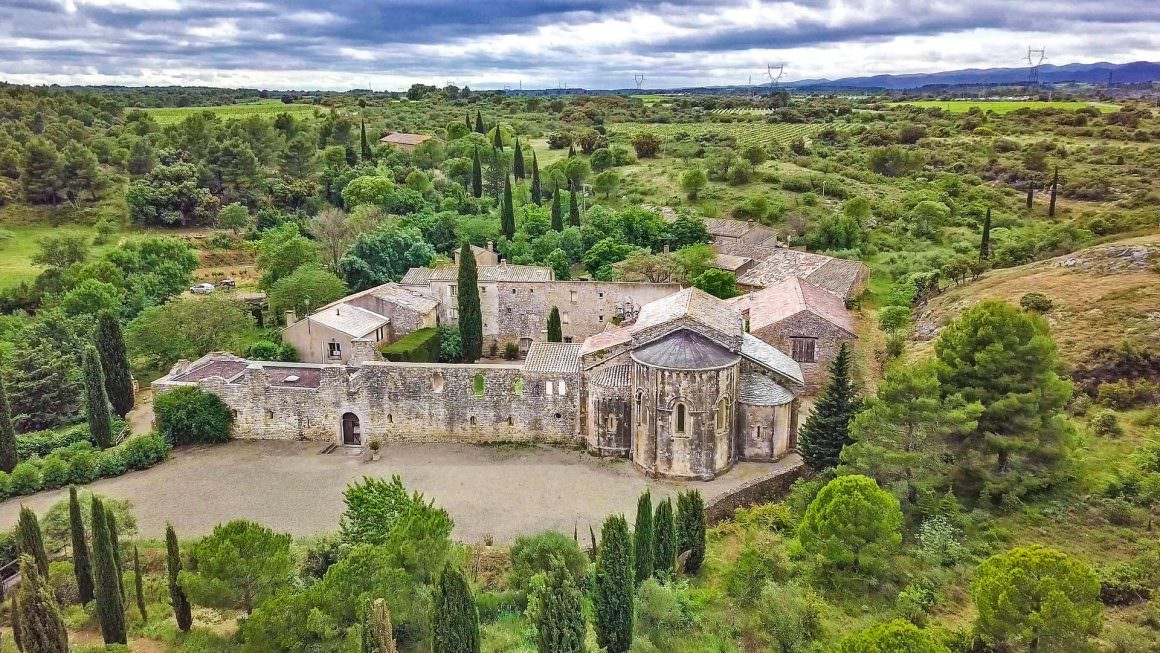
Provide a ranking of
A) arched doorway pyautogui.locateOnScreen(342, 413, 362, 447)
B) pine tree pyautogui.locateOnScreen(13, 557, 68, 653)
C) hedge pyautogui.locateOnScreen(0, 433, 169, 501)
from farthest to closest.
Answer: arched doorway pyautogui.locateOnScreen(342, 413, 362, 447) < hedge pyautogui.locateOnScreen(0, 433, 169, 501) < pine tree pyautogui.locateOnScreen(13, 557, 68, 653)

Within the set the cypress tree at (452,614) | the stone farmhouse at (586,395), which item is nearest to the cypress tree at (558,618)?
the cypress tree at (452,614)

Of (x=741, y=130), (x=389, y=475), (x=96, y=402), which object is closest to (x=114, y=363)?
(x=96, y=402)

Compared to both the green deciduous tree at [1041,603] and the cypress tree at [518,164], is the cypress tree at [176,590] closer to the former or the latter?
the green deciduous tree at [1041,603]

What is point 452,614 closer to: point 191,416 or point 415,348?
point 191,416

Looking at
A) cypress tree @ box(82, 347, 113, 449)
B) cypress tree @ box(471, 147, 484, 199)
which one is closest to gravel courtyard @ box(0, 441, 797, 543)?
cypress tree @ box(82, 347, 113, 449)

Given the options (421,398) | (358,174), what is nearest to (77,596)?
(421,398)

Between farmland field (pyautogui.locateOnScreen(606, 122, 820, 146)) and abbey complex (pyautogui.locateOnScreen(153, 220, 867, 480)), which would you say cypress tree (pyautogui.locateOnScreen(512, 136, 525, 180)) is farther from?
abbey complex (pyautogui.locateOnScreen(153, 220, 867, 480))
